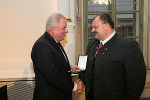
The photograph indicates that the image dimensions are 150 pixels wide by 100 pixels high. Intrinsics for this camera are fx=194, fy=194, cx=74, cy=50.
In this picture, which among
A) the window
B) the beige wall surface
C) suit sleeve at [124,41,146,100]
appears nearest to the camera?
suit sleeve at [124,41,146,100]

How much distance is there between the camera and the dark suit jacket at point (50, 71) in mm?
1842

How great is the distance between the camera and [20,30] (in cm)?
373

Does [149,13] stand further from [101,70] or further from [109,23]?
[101,70]

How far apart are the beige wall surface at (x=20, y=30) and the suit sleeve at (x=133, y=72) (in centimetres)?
229

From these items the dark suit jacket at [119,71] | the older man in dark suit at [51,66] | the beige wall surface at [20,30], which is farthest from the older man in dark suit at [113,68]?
the beige wall surface at [20,30]

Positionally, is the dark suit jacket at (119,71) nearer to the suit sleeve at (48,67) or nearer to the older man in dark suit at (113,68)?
the older man in dark suit at (113,68)

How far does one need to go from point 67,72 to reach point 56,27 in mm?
484

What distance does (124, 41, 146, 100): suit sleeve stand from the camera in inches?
69.2

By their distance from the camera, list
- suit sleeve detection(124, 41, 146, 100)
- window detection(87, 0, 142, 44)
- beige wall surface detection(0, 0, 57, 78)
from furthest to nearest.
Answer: window detection(87, 0, 142, 44), beige wall surface detection(0, 0, 57, 78), suit sleeve detection(124, 41, 146, 100)

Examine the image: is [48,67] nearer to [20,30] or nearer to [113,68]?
[113,68]

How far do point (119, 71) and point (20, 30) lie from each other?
96.7 inches

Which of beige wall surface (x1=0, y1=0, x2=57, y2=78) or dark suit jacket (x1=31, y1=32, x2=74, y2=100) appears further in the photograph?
beige wall surface (x1=0, y1=0, x2=57, y2=78)

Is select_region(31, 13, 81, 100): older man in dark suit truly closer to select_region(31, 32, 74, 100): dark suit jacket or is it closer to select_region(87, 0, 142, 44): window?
select_region(31, 32, 74, 100): dark suit jacket

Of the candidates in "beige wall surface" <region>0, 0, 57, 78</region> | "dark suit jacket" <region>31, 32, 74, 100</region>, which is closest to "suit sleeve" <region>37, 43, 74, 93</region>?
"dark suit jacket" <region>31, 32, 74, 100</region>
